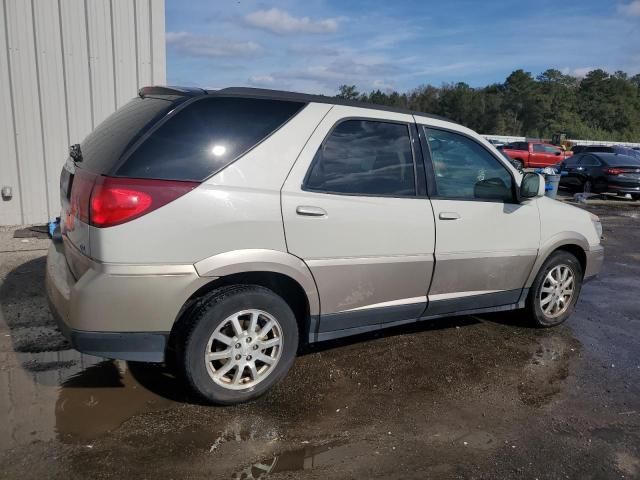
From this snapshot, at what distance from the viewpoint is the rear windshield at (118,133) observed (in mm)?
2988

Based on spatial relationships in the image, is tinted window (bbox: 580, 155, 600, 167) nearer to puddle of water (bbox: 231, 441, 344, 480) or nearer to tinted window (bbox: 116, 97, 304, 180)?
tinted window (bbox: 116, 97, 304, 180)

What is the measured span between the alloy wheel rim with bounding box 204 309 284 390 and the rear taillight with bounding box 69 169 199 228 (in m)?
0.79

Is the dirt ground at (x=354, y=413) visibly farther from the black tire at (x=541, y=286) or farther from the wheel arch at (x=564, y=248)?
the wheel arch at (x=564, y=248)

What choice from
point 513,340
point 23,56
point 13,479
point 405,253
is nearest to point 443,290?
point 405,253

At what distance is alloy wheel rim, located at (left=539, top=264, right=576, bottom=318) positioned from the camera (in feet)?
15.8

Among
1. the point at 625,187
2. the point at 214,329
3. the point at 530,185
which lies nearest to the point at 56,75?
the point at 214,329

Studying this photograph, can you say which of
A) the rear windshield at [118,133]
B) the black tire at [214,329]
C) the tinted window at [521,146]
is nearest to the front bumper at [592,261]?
the black tire at [214,329]

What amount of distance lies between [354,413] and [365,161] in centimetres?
164

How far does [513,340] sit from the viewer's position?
4.72 m

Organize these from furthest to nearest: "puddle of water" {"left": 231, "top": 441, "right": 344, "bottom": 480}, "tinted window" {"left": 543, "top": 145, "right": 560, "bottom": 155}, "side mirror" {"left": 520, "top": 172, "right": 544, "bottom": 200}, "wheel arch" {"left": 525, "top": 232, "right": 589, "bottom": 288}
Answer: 1. "tinted window" {"left": 543, "top": 145, "right": 560, "bottom": 155}
2. "wheel arch" {"left": 525, "top": 232, "right": 589, "bottom": 288}
3. "side mirror" {"left": 520, "top": 172, "right": 544, "bottom": 200}
4. "puddle of water" {"left": 231, "top": 441, "right": 344, "bottom": 480}

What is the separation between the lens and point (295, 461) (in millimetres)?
2844

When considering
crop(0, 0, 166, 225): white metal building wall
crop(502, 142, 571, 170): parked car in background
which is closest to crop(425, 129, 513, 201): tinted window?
crop(0, 0, 166, 225): white metal building wall

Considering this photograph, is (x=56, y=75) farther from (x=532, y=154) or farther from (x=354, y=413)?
(x=532, y=154)

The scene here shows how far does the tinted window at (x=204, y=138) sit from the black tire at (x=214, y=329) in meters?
0.72
